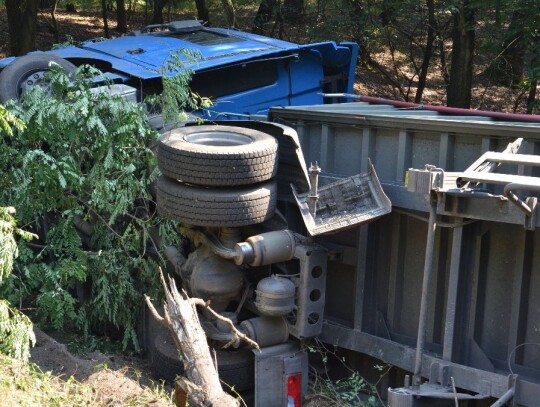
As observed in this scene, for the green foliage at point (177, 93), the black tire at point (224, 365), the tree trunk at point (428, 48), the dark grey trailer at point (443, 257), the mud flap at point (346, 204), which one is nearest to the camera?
the dark grey trailer at point (443, 257)

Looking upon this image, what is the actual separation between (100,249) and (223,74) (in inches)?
86.5

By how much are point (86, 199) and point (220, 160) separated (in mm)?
1596

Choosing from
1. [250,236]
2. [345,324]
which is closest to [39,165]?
[250,236]

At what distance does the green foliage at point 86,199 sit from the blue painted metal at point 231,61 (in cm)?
89

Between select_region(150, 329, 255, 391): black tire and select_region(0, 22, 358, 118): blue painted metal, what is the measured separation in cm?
213

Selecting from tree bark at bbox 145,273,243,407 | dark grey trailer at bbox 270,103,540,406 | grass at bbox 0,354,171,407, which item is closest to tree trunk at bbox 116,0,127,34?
dark grey trailer at bbox 270,103,540,406

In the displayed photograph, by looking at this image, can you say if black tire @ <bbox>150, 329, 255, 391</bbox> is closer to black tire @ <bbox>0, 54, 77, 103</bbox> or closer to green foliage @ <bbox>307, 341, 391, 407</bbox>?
green foliage @ <bbox>307, 341, 391, 407</bbox>

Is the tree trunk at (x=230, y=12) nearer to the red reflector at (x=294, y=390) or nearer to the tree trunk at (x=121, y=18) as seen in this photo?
the tree trunk at (x=121, y=18)

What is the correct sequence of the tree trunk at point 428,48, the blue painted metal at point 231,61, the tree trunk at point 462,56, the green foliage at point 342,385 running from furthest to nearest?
the tree trunk at point 428,48, the tree trunk at point 462,56, the blue painted metal at point 231,61, the green foliage at point 342,385

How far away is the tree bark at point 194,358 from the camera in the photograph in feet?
14.7

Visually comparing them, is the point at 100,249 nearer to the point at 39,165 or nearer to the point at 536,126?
the point at 39,165

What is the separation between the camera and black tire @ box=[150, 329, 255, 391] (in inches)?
224

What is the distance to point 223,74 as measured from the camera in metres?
7.77

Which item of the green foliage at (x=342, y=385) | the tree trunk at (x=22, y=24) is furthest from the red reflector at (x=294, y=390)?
the tree trunk at (x=22, y=24)
